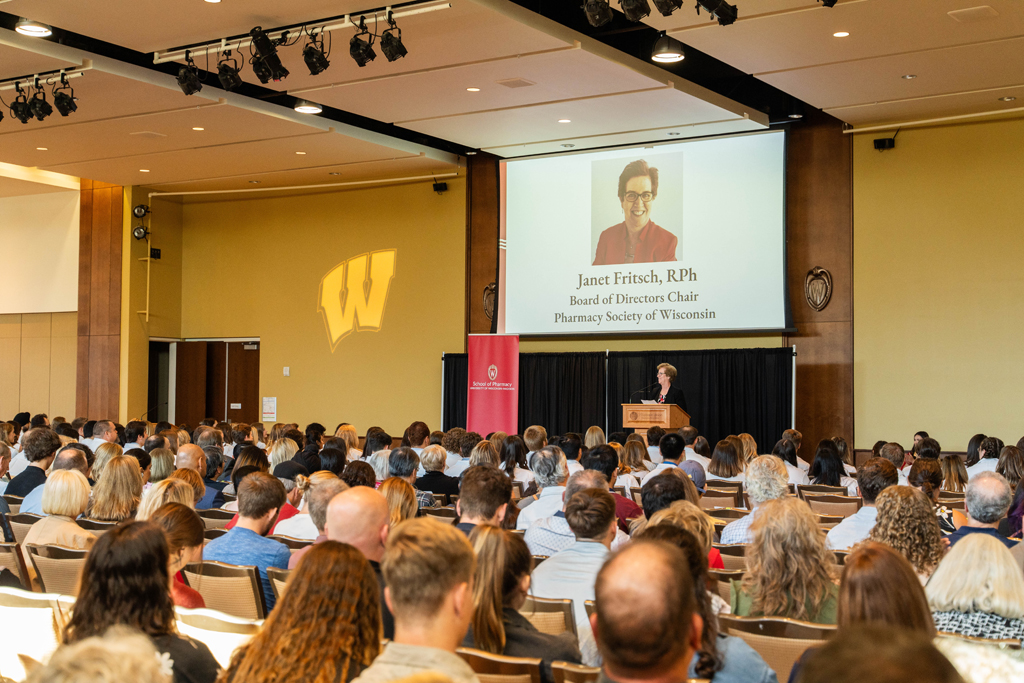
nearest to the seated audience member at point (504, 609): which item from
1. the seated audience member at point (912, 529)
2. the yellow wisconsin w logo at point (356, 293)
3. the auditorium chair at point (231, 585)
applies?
the auditorium chair at point (231, 585)

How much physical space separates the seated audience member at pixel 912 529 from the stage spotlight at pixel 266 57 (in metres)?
6.97

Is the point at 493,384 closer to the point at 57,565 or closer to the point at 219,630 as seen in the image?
the point at 57,565

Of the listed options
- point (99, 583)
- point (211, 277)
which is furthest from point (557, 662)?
Result: point (211, 277)

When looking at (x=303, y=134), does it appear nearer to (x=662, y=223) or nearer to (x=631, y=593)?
(x=662, y=223)

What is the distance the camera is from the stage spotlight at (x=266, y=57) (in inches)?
350

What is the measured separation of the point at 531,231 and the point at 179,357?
7638mm

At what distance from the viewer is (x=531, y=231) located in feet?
47.1

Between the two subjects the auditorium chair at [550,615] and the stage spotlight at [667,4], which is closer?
the auditorium chair at [550,615]

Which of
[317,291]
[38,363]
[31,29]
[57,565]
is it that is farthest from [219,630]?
[38,363]

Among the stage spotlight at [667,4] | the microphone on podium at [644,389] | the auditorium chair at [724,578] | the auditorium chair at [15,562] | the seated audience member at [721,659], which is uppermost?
the stage spotlight at [667,4]

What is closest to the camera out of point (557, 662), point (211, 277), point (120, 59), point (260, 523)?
point (557, 662)

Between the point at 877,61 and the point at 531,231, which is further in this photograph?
the point at 531,231

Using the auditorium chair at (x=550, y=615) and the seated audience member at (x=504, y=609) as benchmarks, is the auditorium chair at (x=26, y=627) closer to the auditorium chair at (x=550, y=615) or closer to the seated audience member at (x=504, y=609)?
the seated audience member at (x=504, y=609)

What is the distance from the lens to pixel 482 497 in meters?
4.67
